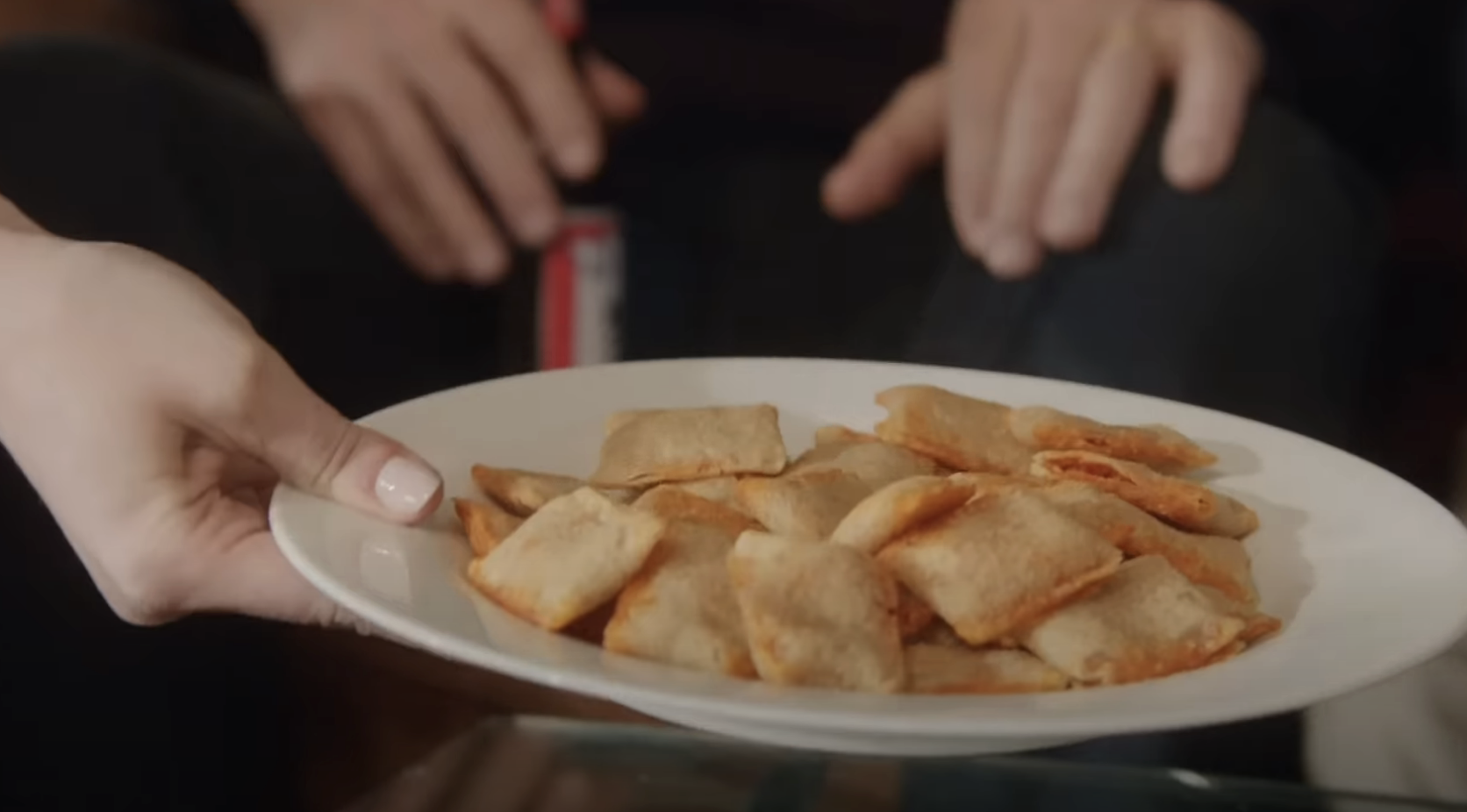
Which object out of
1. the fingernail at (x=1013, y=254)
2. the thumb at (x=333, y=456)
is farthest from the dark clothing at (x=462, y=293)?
the thumb at (x=333, y=456)

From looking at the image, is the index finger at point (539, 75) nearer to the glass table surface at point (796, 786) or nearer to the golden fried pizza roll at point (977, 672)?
the glass table surface at point (796, 786)

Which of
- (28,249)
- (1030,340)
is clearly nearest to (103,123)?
(28,249)

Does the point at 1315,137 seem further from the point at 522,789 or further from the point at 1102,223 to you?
the point at 522,789

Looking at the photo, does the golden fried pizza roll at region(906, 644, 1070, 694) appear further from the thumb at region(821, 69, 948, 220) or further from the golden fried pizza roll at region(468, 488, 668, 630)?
the thumb at region(821, 69, 948, 220)

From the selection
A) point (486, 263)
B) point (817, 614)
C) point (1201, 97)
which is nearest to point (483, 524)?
point (817, 614)

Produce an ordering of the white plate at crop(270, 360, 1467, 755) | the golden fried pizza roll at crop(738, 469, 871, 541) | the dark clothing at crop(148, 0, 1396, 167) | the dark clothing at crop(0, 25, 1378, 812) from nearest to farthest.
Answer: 1. the white plate at crop(270, 360, 1467, 755)
2. the golden fried pizza roll at crop(738, 469, 871, 541)
3. the dark clothing at crop(0, 25, 1378, 812)
4. the dark clothing at crop(148, 0, 1396, 167)

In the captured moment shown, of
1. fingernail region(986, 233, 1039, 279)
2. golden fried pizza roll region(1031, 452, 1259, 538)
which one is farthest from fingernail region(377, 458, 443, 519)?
fingernail region(986, 233, 1039, 279)
